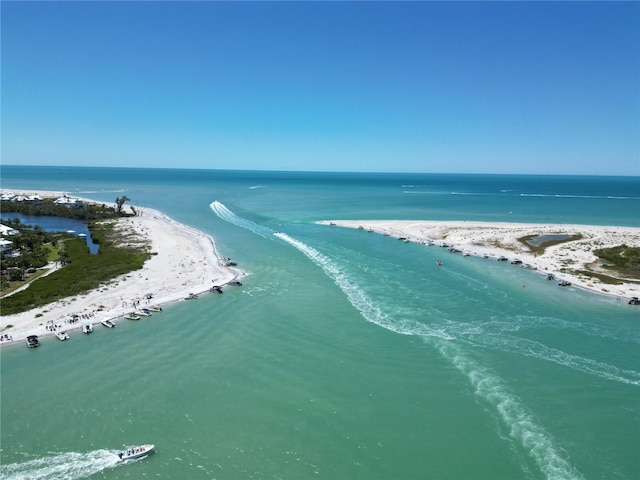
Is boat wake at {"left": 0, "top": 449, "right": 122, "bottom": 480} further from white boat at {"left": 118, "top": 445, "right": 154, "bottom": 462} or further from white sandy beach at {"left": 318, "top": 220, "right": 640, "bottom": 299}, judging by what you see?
white sandy beach at {"left": 318, "top": 220, "right": 640, "bottom": 299}

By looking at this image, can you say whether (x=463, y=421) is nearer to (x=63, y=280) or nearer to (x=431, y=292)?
(x=431, y=292)

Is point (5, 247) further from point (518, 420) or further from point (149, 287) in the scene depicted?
point (518, 420)

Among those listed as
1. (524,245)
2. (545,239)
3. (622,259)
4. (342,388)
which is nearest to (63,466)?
(342,388)

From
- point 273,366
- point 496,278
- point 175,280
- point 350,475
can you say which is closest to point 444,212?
point 496,278

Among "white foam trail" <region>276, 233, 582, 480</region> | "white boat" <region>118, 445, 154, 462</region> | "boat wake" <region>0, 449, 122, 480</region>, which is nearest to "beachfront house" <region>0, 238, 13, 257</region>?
"boat wake" <region>0, 449, 122, 480</region>

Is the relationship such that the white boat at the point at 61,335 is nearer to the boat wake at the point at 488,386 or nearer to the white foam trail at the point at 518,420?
the boat wake at the point at 488,386

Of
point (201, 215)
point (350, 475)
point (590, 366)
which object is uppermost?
point (201, 215)
